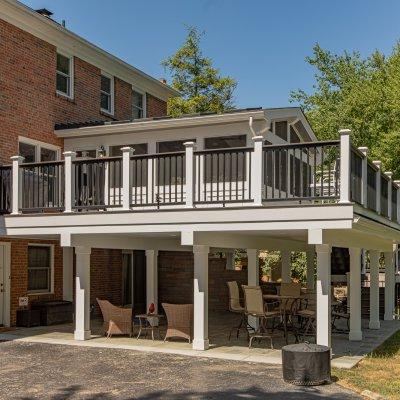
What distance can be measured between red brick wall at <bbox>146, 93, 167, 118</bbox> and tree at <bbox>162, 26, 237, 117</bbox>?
39.4 feet

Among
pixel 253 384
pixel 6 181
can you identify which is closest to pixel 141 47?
pixel 6 181

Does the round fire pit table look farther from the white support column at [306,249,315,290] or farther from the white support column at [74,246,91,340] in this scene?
the white support column at [306,249,315,290]

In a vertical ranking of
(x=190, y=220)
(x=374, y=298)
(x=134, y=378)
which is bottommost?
(x=134, y=378)

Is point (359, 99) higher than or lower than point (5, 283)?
higher

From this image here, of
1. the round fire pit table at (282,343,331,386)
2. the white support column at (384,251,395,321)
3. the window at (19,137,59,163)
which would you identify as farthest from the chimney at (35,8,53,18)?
the round fire pit table at (282,343,331,386)

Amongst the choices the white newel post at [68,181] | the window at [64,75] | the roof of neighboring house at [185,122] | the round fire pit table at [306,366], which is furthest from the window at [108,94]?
the round fire pit table at [306,366]

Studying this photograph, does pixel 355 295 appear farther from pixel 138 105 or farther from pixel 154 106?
pixel 154 106

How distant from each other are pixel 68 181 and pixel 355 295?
7129 mm

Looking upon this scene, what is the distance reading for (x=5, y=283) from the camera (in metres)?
16.2

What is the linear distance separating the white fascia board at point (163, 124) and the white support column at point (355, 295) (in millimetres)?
4052

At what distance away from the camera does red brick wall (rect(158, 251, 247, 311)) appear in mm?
22500

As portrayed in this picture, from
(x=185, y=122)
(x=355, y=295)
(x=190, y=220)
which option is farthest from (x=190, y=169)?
(x=355, y=295)

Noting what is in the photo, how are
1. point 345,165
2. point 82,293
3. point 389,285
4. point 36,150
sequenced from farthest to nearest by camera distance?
point 389,285 < point 36,150 < point 82,293 < point 345,165

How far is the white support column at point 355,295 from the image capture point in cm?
1430
